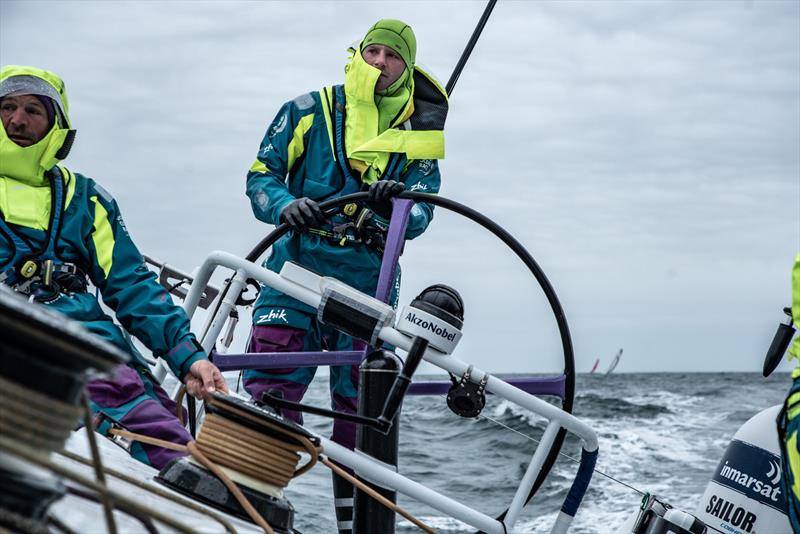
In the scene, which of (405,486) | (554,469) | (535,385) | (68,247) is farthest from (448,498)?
(554,469)

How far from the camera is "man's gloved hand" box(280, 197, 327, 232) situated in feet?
11.6

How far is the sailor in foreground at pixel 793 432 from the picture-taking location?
2.45 metres

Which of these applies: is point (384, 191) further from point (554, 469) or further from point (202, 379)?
point (554, 469)

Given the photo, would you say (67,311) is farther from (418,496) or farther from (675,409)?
(675,409)

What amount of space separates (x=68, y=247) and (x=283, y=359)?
785 millimetres

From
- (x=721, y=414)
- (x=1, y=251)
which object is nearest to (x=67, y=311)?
(x=1, y=251)

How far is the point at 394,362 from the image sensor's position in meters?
3.11

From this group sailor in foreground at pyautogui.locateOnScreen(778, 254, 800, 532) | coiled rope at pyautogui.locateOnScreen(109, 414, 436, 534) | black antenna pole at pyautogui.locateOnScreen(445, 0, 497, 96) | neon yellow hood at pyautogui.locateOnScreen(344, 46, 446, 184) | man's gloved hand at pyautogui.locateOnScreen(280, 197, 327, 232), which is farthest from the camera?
black antenna pole at pyautogui.locateOnScreen(445, 0, 497, 96)

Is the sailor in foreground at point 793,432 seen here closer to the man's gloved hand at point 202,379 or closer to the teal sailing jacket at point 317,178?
the man's gloved hand at point 202,379

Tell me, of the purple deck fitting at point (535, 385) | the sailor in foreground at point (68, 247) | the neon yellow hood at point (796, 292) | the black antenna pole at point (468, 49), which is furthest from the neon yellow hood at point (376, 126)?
the neon yellow hood at point (796, 292)

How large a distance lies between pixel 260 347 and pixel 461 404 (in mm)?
1052

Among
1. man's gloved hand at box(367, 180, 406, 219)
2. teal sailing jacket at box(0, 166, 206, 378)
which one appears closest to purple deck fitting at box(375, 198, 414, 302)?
man's gloved hand at box(367, 180, 406, 219)

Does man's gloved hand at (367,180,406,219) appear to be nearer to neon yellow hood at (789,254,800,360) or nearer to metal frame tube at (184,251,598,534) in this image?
metal frame tube at (184,251,598,534)

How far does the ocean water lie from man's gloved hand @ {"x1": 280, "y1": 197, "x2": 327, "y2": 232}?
1392 mm
